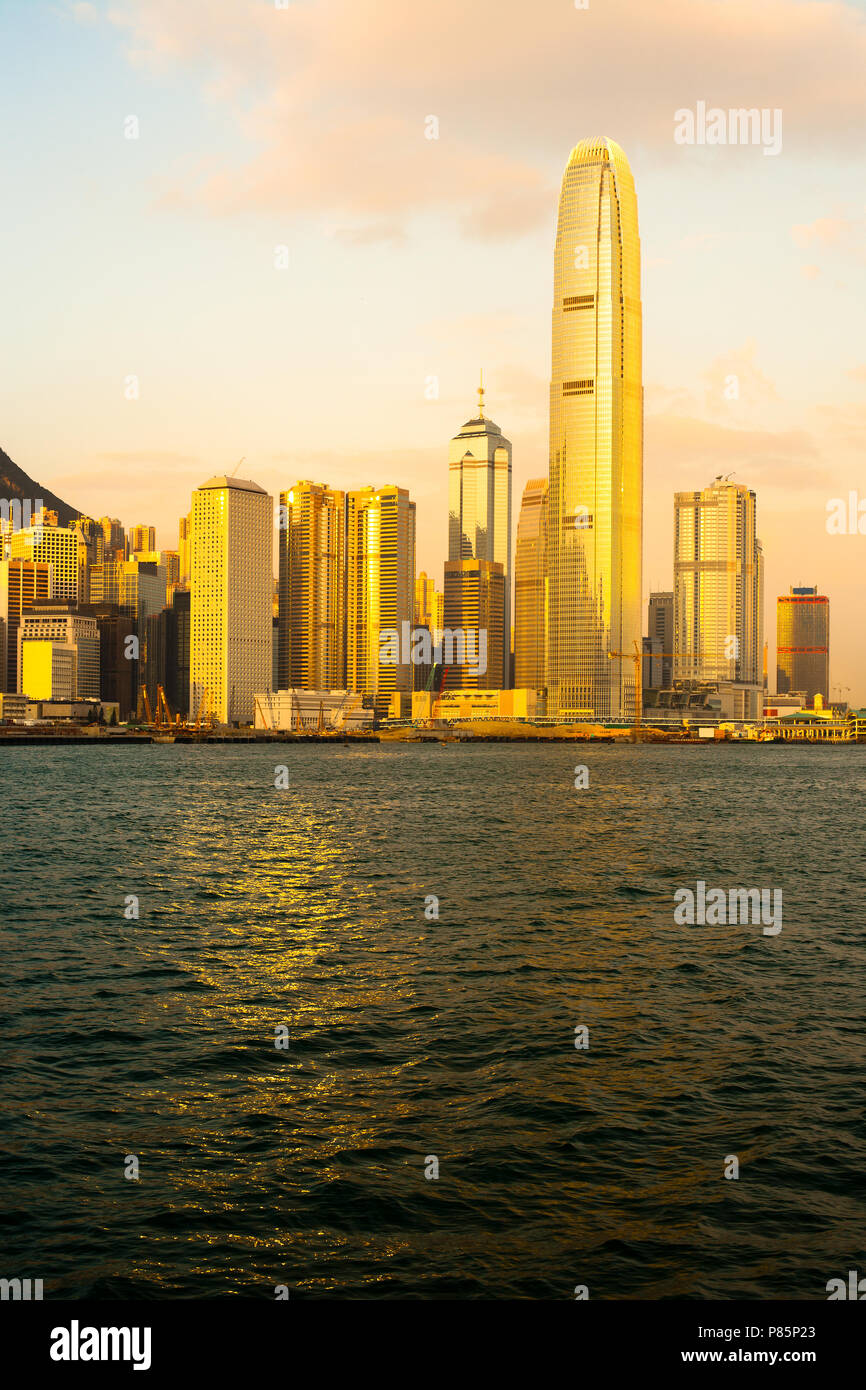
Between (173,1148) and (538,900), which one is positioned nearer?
(173,1148)

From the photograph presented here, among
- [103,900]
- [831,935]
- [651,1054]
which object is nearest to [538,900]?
[831,935]

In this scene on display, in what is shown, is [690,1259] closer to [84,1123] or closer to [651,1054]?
[651,1054]
